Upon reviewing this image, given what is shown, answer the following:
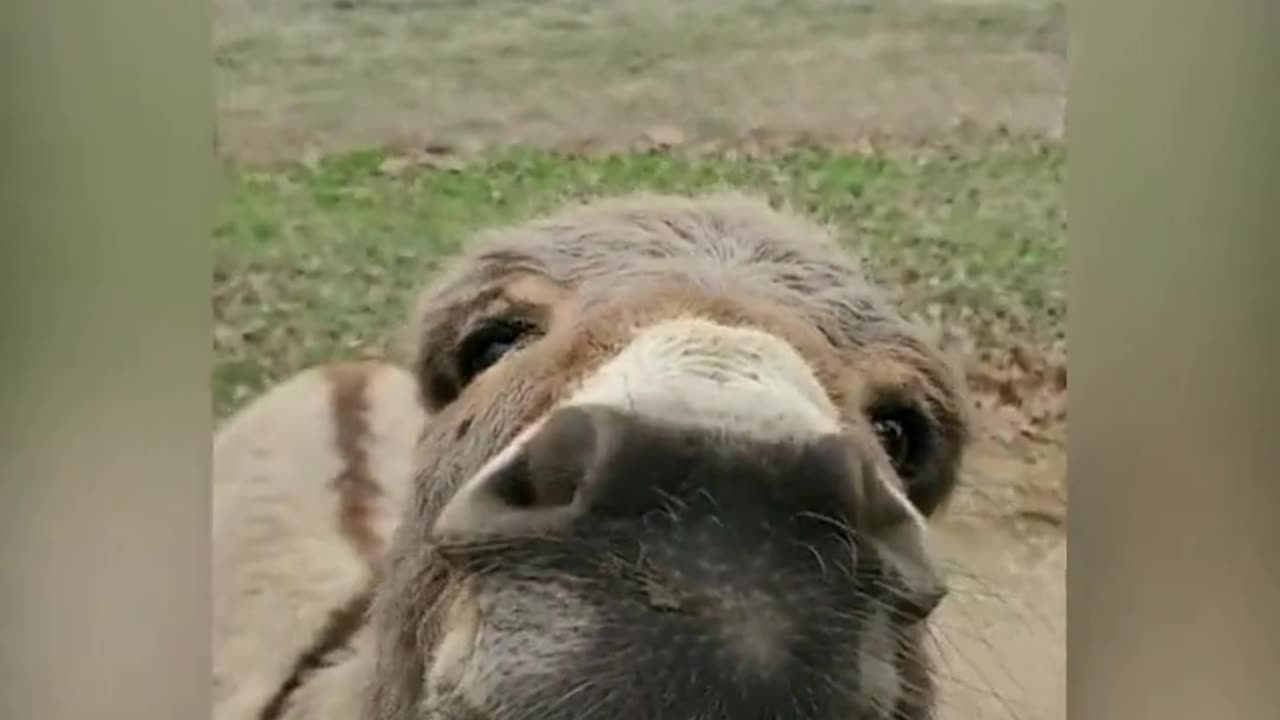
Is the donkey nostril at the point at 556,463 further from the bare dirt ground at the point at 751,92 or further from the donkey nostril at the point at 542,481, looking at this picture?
the bare dirt ground at the point at 751,92

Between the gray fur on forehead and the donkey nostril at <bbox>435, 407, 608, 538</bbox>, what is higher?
the gray fur on forehead

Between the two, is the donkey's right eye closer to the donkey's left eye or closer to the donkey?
the donkey

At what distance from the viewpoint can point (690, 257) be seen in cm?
127

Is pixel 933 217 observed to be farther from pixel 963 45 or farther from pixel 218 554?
pixel 218 554

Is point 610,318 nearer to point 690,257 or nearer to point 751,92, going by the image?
point 690,257

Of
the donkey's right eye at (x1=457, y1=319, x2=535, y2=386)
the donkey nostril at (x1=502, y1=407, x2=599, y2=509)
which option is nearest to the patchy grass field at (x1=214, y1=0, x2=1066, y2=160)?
the donkey's right eye at (x1=457, y1=319, x2=535, y2=386)

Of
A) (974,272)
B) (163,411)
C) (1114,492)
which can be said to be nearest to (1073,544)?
(1114,492)

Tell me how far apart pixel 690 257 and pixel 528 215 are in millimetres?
142

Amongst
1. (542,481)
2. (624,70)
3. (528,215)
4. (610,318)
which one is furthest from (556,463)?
(624,70)

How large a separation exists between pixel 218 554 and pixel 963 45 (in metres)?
0.75

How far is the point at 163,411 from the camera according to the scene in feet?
4.44

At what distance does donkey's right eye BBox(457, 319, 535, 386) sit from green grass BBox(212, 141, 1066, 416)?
7cm

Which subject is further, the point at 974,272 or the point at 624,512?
the point at 974,272

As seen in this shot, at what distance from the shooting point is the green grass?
1292mm
